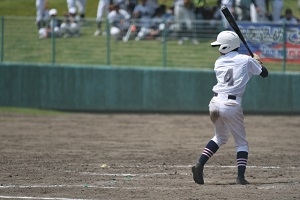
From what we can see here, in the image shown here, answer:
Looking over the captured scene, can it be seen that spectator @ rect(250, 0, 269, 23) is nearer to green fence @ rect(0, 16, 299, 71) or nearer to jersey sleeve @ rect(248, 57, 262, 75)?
green fence @ rect(0, 16, 299, 71)

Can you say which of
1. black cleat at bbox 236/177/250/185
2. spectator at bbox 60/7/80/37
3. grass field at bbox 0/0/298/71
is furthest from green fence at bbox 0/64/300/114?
black cleat at bbox 236/177/250/185

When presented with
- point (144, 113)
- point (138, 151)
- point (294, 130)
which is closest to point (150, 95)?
point (144, 113)

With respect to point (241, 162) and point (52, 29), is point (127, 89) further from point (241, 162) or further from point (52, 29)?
point (241, 162)

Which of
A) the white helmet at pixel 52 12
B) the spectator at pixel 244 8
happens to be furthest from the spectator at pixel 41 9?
the spectator at pixel 244 8

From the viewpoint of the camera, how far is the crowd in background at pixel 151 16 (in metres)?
22.5

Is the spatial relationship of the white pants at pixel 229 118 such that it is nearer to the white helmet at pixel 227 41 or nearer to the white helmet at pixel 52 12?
the white helmet at pixel 227 41

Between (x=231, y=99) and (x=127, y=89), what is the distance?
11549 mm

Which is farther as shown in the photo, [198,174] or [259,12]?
[259,12]

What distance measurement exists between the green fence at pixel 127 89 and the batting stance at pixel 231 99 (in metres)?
10.7

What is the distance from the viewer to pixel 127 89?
22.1 metres

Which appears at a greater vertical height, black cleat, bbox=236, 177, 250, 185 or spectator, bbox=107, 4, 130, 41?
spectator, bbox=107, 4, 130, 41

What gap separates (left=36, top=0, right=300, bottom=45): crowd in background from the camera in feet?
→ 74.0

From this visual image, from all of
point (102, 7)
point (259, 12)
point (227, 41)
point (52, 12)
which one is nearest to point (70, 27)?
point (52, 12)

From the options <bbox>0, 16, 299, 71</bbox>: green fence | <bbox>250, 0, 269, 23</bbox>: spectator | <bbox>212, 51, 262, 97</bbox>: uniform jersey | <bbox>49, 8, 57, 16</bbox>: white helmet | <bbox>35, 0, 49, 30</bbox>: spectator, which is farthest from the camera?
<bbox>35, 0, 49, 30</bbox>: spectator
